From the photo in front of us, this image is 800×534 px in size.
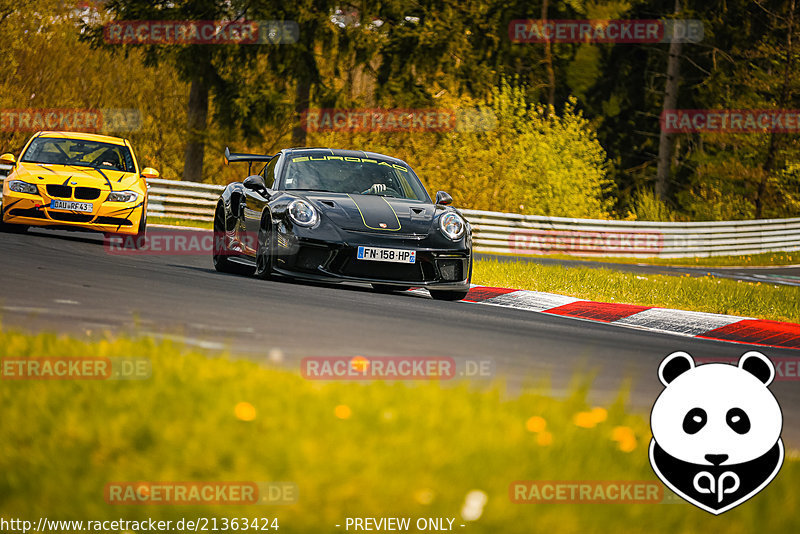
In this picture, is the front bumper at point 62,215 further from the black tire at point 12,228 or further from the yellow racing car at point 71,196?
the black tire at point 12,228

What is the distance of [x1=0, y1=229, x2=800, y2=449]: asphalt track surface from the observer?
7.23 m

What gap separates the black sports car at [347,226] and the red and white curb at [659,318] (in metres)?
1.10

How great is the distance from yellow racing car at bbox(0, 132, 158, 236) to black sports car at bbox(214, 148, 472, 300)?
2.79 meters

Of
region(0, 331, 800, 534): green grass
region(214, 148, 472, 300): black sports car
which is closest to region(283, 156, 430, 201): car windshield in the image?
region(214, 148, 472, 300): black sports car

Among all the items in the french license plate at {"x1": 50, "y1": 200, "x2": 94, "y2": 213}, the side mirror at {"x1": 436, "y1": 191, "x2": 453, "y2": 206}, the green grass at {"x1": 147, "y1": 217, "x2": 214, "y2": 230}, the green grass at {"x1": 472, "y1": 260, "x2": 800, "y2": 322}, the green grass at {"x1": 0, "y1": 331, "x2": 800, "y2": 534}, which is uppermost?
the side mirror at {"x1": 436, "y1": 191, "x2": 453, "y2": 206}

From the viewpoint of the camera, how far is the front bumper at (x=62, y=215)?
15.2m

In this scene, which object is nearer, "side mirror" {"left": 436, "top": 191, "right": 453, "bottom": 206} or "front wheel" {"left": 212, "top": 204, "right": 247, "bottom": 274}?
"side mirror" {"left": 436, "top": 191, "right": 453, "bottom": 206}

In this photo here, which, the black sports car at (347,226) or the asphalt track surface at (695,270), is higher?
the black sports car at (347,226)

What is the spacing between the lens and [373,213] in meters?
11.7

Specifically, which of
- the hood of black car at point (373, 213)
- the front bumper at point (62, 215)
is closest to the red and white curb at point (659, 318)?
the hood of black car at point (373, 213)

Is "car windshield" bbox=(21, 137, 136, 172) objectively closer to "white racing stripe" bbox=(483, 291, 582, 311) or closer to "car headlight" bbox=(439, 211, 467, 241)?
"white racing stripe" bbox=(483, 291, 582, 311)

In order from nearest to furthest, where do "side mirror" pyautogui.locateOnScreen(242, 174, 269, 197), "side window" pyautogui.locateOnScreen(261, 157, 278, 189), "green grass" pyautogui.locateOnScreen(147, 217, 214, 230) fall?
"side mirror" pyautogui.locateOnScreen(242, 174, 269, 197), "side window" pyautogui.locateOnScreen(261, 157, 278, 189), "green grass" pyautogui.locateOnScreen(147, 217, 214, 230)

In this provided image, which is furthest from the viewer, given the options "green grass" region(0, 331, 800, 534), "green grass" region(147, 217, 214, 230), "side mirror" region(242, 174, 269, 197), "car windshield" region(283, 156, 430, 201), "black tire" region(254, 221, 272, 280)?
"green grass" region(147, 217, 214, 230)

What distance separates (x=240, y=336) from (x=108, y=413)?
2810 millimetres
